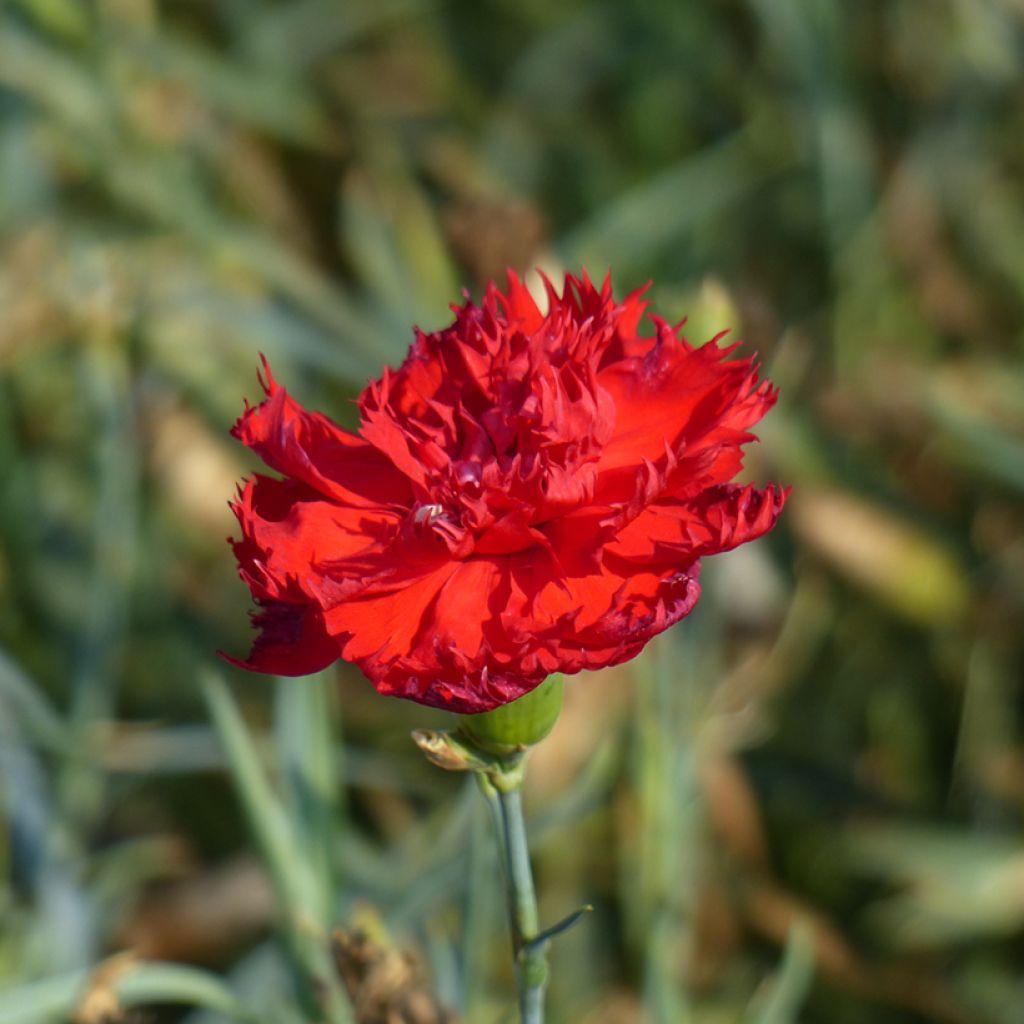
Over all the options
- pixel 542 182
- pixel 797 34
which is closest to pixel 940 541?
pixel 797 34

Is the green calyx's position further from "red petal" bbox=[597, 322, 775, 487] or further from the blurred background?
the blurred background

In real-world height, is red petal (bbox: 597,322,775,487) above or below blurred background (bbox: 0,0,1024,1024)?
above

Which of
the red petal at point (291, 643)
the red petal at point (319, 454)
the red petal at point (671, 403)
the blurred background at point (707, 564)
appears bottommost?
the blurred background at point (707, 564)

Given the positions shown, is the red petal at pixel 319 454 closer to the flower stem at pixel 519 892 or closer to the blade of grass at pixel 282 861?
the flower stem at pixel 519 892

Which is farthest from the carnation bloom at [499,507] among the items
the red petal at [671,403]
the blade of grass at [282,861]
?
the blade of grass at [282,861]

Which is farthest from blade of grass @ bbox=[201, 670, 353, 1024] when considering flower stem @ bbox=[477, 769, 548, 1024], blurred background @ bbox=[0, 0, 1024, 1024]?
flower stem @ bbox=[477, 769, 548, 1024]

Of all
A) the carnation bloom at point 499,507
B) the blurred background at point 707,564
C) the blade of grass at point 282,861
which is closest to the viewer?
the carnation bloom at point 499,507

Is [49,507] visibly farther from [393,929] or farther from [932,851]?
[932,851]
